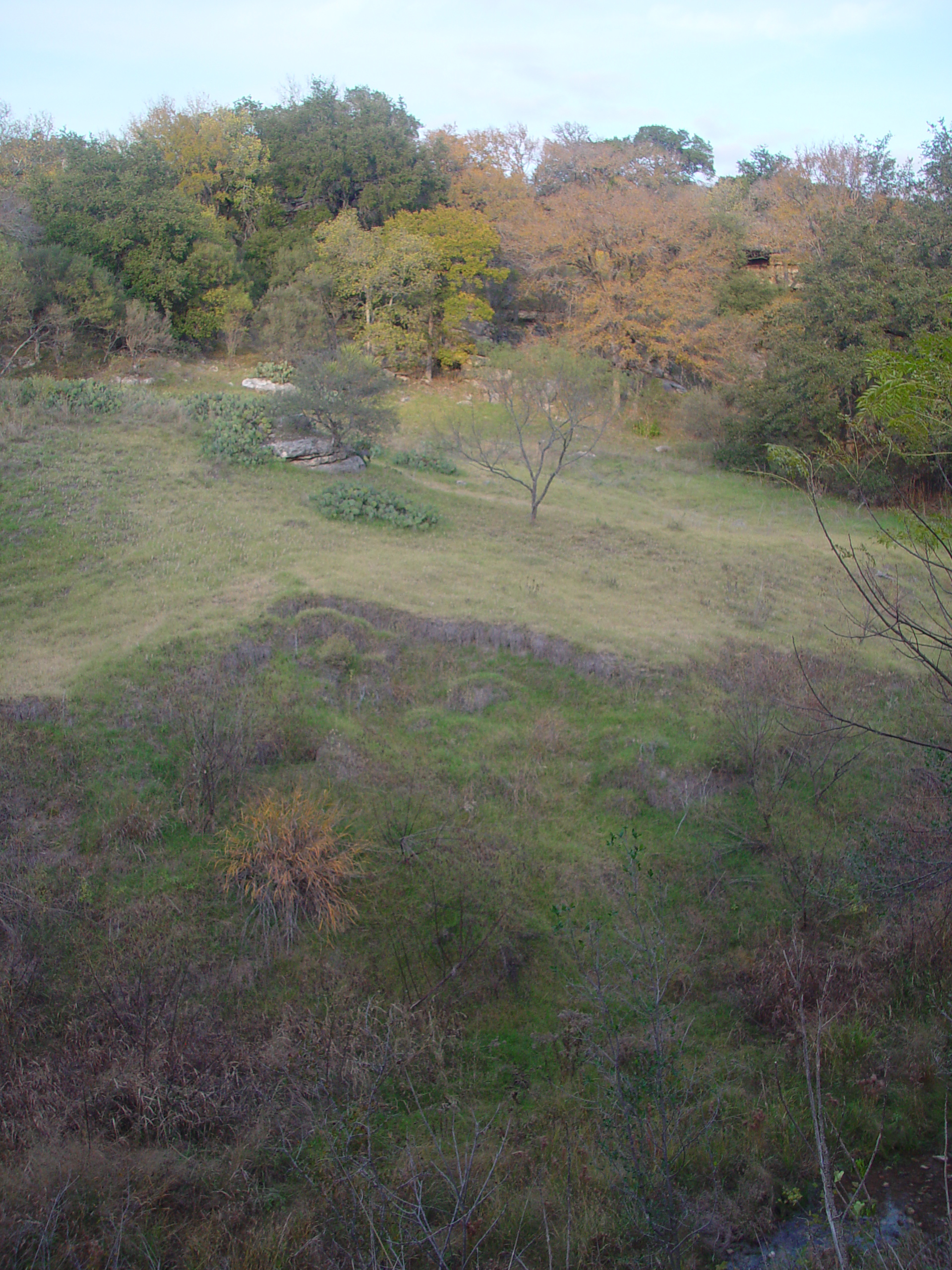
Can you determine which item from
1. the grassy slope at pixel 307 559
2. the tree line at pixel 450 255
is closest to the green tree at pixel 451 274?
the tree line at pixel 450 255

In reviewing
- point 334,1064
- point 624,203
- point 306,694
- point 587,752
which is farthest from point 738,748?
point 624,203

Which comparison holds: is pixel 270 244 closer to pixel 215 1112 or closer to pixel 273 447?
pixel 273 447

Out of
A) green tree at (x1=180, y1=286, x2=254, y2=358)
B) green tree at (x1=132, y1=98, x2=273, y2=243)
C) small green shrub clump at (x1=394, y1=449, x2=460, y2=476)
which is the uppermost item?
green tree at (x1=132, y1=98, x2=273, y2=243)

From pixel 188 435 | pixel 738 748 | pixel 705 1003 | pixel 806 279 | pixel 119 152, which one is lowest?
pixel 705 1003

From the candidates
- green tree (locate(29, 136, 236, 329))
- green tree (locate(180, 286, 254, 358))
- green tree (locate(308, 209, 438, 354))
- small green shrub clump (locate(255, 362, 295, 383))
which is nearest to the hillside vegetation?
small green shrub clump (locate(255, 362, 295, 383))

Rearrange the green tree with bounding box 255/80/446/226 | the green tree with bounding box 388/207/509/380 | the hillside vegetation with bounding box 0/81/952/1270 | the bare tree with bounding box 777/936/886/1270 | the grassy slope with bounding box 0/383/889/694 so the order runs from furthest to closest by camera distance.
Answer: the green tree with bounding box 255/80/446/226
the green tree with bounding box 388/207/509/380
the grassy slope with bounding box 0/383/889/694
the hillside vegetation with bounding box 0/81/952/1270
the bare tree with bounding box 777/936/886/1270

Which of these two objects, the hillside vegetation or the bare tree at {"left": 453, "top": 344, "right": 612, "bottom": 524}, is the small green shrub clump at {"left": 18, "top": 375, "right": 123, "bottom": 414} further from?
the bare tree at {"left": 453, "top": 344, "right": 612, "bottom": 524}

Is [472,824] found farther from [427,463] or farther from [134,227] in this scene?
[134,227]

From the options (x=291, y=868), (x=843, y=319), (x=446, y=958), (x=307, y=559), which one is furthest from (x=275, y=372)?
(x=446, y=958)
